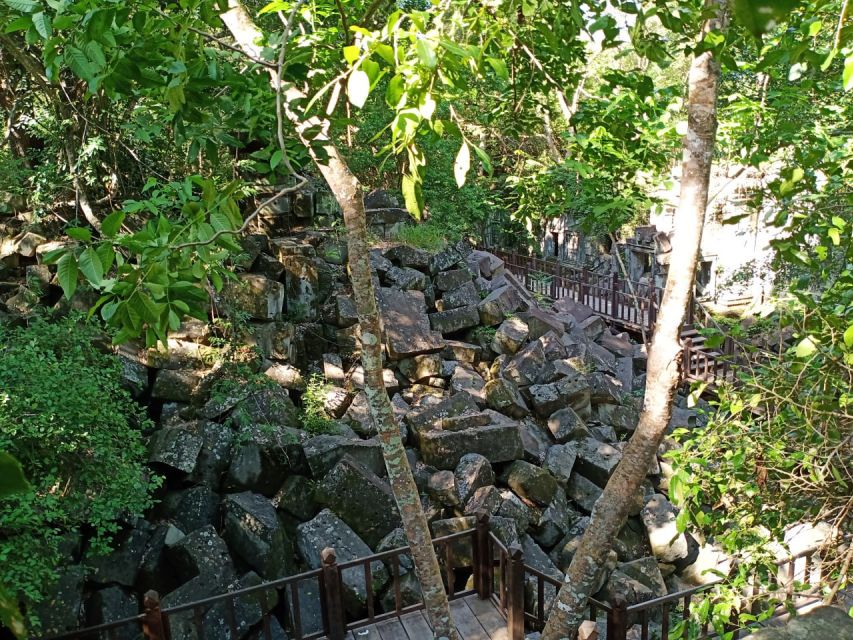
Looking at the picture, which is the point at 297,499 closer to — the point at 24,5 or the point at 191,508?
the point at 191,508

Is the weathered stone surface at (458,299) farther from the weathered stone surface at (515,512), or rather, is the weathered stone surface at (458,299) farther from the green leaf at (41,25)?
the green leaf at (41,25)

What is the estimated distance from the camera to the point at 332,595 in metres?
5.24

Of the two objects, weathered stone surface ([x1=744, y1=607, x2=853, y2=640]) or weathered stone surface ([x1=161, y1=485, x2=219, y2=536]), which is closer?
weathered stone surface ([x1=744, y1=607, x2=853, y2=640])

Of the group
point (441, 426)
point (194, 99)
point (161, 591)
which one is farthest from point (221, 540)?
point (194, 99)

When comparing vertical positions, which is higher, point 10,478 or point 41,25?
point 41,25

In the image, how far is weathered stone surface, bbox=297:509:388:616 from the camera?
596cm

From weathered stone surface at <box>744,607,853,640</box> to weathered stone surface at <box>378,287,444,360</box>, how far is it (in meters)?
5.19

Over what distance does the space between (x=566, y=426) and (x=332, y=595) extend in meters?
4.34

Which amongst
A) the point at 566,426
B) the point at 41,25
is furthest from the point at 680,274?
the point at 566,426

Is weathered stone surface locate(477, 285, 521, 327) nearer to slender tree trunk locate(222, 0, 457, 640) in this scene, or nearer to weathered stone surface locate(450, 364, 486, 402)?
weathered stone surface locate(450, 364, 486, 402)

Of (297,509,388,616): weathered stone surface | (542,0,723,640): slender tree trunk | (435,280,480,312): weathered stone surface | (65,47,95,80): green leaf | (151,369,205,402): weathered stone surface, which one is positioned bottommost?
(297,509,388,616): weathered stone surface

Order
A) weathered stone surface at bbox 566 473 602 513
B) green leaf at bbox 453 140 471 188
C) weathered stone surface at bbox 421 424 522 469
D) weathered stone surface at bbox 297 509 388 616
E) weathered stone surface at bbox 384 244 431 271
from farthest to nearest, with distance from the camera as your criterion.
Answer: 1. weathered stone surface at bbox 384 244 431 271
2. weathered stone surface at bbox 566 473 602 513
3. weathered stone surface at bbox 421 424 522 469
4. weathered stone surface at bbox 297 509 388 616
5. green leaf at bbox 453 140 471 188

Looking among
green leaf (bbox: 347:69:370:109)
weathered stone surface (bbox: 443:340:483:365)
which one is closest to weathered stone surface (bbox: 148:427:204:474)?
weathered stone surface (bbox: 443:340:483:365)

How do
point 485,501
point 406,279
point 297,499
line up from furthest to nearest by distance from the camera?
1. point 406,279
2. point 485,501
3. point 297,499
